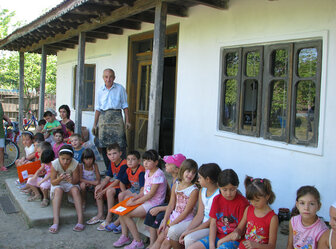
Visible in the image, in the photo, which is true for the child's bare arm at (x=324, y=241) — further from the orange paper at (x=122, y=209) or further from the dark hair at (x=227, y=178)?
the orange paper at (x=122, y=209)

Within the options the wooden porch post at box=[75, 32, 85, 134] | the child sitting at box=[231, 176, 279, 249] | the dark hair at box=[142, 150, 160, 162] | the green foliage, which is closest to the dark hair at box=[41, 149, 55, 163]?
the dark hair at box=[142, 150, 160, 162]

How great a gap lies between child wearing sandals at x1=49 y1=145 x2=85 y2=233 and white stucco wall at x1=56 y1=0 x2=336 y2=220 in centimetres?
205

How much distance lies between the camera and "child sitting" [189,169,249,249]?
2898 mm

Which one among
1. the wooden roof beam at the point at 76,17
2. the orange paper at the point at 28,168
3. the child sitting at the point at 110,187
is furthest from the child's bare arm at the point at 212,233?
the wooden roof beam at the point at 76,17

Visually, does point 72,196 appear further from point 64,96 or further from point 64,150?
point 64,96

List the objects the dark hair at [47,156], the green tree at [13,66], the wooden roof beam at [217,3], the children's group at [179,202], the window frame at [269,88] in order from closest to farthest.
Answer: the children's group at [179,202] → the window frame at [269,88] → the dark hair at [47,156] → the wooden roof beam at [217,3] → the green tree at [13,66]

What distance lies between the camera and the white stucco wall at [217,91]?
3.88m

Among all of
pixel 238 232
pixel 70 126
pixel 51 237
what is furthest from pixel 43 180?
pixel 238 232

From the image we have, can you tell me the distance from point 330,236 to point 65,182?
3.18m

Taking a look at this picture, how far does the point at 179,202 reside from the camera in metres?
3.44

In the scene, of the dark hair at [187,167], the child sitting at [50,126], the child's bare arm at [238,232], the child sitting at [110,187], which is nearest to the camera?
the child's bare arm at [238,232]

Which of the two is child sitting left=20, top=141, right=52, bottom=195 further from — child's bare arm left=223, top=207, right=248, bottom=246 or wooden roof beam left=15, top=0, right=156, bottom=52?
child's bare arm left=223, top=207, right=248, bottom=246

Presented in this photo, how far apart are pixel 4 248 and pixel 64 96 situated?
837 centimetres

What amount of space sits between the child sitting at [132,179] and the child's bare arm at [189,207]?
2.84ft
